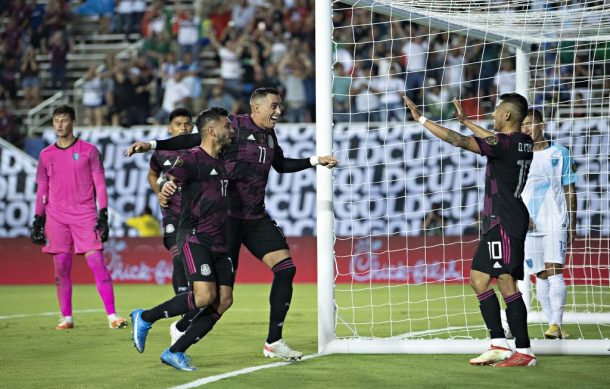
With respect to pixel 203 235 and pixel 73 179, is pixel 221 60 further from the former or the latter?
pixel 203 235

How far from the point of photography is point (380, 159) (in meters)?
18.9

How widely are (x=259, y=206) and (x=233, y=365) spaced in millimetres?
1319

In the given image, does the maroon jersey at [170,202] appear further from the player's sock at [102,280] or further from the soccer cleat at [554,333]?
the soccer cleat at [554,333]

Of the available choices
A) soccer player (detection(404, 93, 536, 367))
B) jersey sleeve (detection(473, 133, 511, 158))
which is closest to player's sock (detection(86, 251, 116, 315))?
soccer player (detection(404, 93, 536, 367))

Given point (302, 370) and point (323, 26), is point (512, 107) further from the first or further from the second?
point (302, 370)

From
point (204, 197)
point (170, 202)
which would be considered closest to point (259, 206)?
point (204, 197)

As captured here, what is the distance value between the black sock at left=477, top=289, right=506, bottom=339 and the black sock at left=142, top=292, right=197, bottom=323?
221 cm

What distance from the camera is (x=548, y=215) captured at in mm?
10297

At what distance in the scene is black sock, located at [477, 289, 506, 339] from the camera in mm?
8078

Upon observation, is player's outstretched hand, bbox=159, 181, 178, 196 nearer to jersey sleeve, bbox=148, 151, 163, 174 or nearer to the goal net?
the goal net

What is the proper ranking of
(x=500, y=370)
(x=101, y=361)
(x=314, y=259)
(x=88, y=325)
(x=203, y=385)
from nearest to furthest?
(x=203, y=385) → (x=500, y=370) → (x=101, y=361) → (x=88, y=325) → (x=314, y=259)

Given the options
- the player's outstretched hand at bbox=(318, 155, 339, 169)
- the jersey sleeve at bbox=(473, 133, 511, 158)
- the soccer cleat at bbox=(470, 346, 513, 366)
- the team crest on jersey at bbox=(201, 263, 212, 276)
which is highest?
the jersey sleeve at bbox=(473, 133, 511, 158)

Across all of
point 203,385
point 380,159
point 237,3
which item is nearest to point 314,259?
point 380,159

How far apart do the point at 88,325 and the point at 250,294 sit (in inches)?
191
